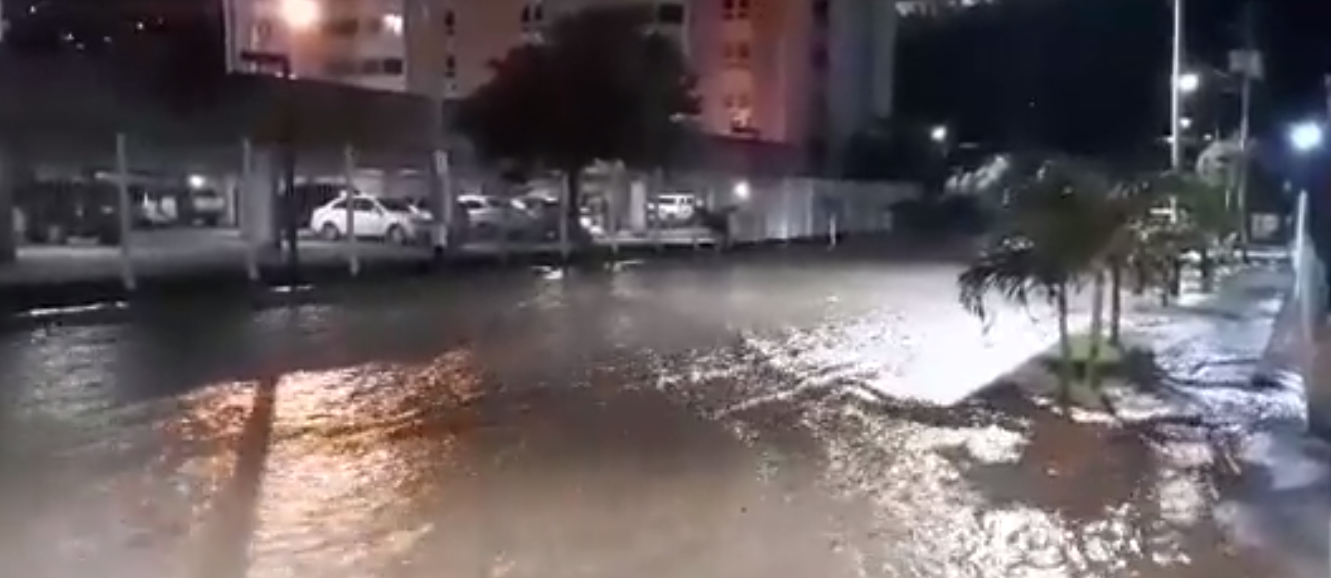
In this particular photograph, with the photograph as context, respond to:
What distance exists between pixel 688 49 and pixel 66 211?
7.79 m

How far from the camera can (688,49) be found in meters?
21.8

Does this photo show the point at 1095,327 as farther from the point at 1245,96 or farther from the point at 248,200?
the point at 248,200

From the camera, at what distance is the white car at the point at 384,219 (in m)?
20.5

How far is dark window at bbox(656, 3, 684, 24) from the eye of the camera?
21250mm

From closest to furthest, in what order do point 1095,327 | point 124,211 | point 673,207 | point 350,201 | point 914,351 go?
1. point 1095,327
2. point 914,351
3. point 124,211
4. point 350,201
5. point 673,207

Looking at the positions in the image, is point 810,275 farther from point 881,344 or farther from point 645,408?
point 645,408

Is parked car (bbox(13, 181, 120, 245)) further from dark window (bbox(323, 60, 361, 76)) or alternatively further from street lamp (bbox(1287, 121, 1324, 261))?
street lamp (bbox(1287, 121, 1324, 261))

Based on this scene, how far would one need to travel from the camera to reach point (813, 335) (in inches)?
441

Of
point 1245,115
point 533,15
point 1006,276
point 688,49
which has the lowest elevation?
point 1006,276

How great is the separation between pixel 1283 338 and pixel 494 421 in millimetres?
4116

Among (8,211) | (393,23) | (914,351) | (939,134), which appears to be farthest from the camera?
(393,23)

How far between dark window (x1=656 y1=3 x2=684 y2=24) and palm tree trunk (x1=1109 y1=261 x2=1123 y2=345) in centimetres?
1264

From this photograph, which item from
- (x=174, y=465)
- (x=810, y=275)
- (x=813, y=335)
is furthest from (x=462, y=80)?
(x=174, y=465)

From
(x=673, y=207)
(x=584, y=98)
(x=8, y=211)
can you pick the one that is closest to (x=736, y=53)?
(x=584, y=98)
